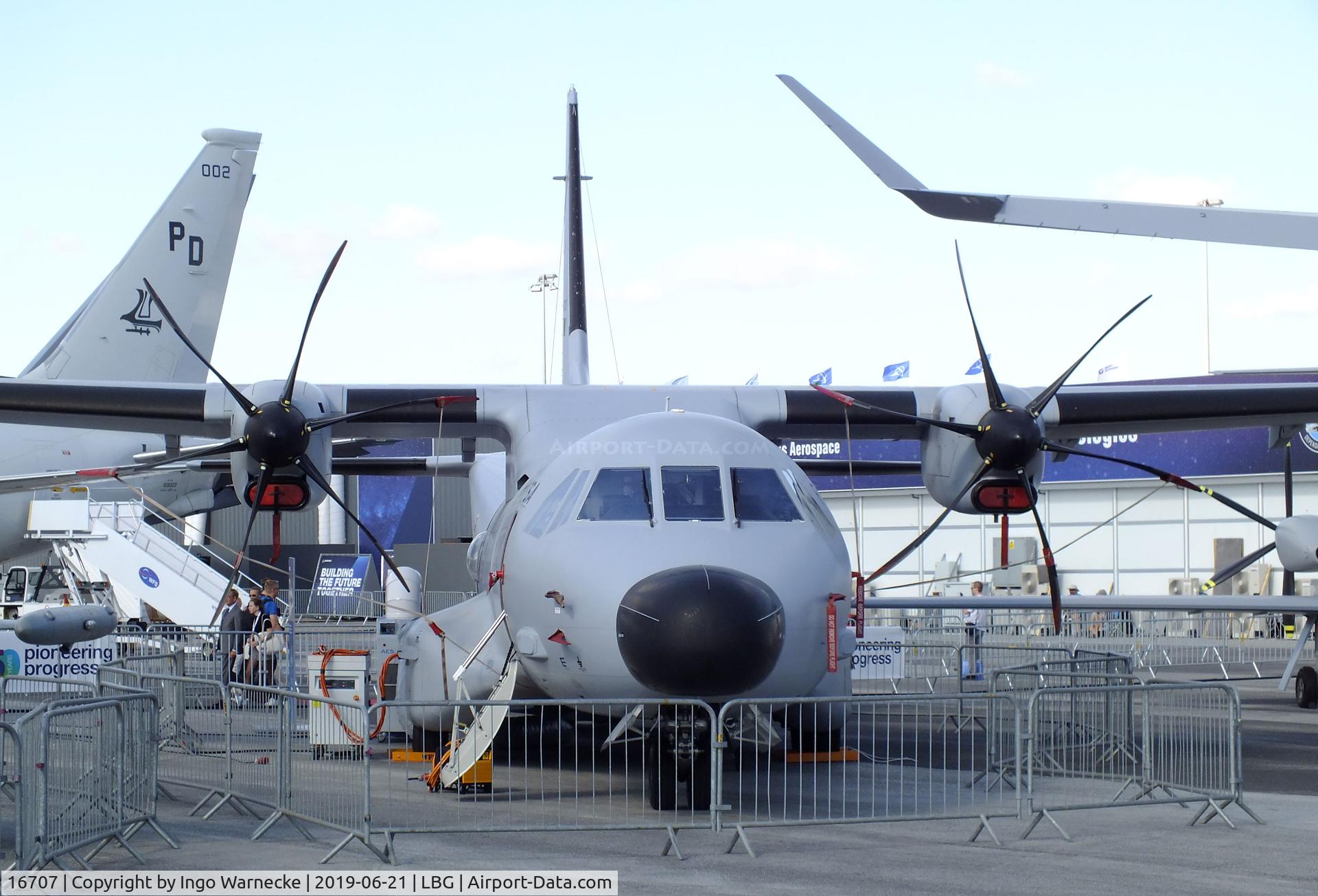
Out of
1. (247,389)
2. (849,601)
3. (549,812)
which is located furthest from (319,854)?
(247,389)

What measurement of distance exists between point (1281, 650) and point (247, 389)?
1857 cm

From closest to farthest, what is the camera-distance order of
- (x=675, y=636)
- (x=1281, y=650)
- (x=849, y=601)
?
1. (x=675, y=636)
2. (x=849, y=601)
3. (x=1281, y=650)

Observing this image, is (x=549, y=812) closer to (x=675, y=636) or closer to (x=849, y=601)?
(x=675, y=636)

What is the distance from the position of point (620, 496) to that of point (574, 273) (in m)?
8.21

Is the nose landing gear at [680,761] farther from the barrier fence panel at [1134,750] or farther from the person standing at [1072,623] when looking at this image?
the person standing at [1072,623]

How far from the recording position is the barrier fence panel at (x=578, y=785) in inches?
319

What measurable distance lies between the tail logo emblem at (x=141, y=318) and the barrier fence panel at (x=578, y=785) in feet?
50.1

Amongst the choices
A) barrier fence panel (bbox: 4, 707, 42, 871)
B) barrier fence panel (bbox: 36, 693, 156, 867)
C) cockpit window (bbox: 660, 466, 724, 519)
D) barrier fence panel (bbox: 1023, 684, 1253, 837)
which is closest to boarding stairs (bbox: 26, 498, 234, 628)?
barrier fence panel (bbox: 36, 693, 156, 867)

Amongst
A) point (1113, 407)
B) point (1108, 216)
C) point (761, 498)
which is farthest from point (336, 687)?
point (1108, 216)

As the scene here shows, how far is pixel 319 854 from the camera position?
7469mm

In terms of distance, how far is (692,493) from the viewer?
9094 millimetres

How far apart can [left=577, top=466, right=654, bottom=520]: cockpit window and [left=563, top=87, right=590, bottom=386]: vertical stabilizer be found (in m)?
6.34

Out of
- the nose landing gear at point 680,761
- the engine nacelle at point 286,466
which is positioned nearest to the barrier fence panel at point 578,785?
the nose landing gear at point 680,761

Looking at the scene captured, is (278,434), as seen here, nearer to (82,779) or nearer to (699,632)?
(82,779)
